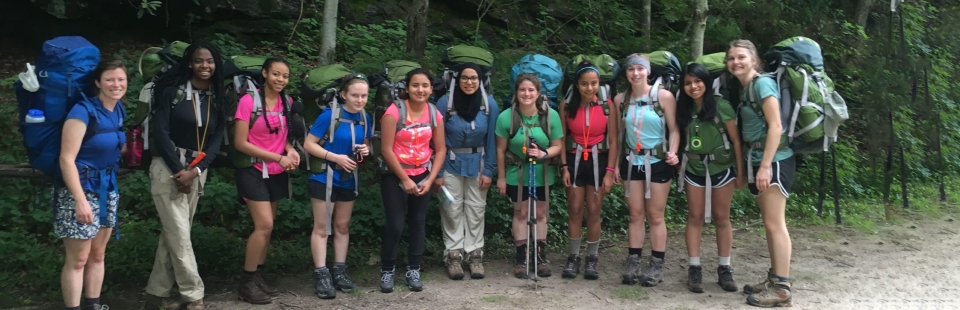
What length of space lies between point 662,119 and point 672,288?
4.66ft

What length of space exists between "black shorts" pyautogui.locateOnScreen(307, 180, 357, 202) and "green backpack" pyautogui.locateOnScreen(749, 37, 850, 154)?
3.17 metres

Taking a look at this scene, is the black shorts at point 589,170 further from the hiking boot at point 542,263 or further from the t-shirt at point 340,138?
the t-shirt at point 340,138

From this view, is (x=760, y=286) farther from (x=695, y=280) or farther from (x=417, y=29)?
(x=417, y=29)

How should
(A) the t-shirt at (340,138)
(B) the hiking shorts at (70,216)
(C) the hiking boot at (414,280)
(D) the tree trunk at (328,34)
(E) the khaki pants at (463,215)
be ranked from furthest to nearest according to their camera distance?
(D) the tree trunk at (328,34) → (E) the khaki pants at (463,215) → (C) the hiking boot at (414,280) → (A) the t-shirt at (340,138) → (B) the hiking shorts at (70,216)

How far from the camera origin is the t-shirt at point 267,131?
4.72m

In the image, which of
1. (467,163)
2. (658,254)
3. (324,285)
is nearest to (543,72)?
(467,163)

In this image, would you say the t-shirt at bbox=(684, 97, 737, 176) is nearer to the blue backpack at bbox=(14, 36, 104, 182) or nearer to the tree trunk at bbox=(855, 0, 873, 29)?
the blue backpack at bbox=(14, 36, 104, 182)

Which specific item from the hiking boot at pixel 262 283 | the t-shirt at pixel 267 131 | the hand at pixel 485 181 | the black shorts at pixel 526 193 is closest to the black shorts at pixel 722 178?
the black shorts at pixel 526 193

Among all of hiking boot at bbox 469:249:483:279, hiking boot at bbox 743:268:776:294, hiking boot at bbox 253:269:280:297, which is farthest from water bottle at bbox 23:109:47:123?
hiking boot at bbox 743:268:776:294

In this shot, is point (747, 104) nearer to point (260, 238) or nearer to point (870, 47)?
point (260, 238)

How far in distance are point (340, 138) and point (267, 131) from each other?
21.0 inches

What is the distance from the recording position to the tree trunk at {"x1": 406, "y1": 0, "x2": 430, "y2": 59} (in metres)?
7.68

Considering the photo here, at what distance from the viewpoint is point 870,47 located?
9.50 metres

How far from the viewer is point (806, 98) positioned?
4762 mm
